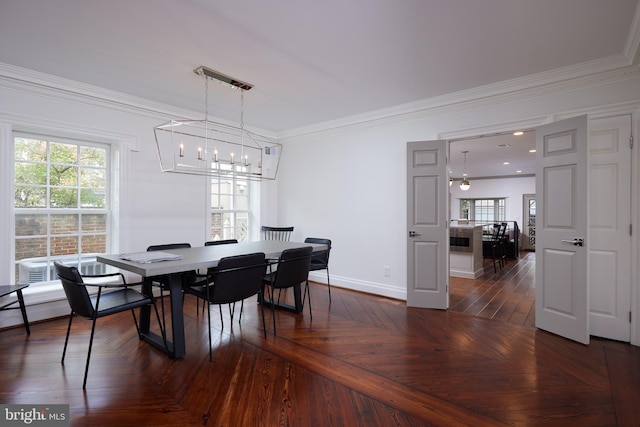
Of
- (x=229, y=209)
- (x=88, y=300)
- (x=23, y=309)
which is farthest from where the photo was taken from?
(x=229, y=209)

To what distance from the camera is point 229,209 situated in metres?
5.29

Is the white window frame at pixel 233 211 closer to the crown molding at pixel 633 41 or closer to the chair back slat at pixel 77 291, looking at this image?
the chair back slat at pixel 77 291

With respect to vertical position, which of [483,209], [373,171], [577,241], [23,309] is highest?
[373,171]

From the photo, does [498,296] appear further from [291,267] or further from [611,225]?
[291,267]

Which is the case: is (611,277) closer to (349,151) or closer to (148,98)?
(349,151)

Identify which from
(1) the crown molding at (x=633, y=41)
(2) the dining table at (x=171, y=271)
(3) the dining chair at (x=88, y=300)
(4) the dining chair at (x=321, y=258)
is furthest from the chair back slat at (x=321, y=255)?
(1) the crown molding at (x=633, y=41)

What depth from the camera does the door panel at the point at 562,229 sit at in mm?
2898

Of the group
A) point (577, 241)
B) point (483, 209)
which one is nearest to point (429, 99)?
point (577, 241)

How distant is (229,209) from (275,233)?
0.89 metres

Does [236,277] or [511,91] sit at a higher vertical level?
[511,91]

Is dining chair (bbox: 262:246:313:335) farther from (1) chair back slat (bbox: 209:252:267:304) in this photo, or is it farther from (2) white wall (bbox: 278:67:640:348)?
(2) white wall (bbox: 278:67:640:348)

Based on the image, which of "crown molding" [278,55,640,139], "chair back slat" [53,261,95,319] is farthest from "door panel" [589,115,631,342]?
"chair back slat" [53,261,95,319]

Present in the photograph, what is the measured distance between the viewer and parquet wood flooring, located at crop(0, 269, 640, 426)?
1899 mm

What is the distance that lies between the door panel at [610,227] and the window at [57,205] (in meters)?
5.48
